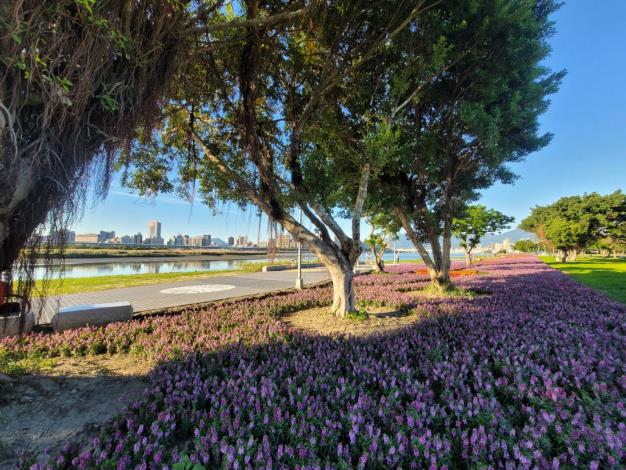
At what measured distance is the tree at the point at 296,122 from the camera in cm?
594

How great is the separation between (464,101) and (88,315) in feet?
37.1

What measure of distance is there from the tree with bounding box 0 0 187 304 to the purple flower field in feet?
8.27

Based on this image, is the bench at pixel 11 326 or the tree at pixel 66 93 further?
the bench at pixel 11 326

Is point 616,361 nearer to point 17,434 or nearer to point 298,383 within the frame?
point 298,383

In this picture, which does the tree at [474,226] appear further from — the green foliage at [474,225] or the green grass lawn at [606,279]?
the green grass lawn at [606,279]

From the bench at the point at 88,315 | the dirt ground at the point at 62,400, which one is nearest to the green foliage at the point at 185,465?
the dirt ground at the point at 62,400

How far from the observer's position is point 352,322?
6.86 metres

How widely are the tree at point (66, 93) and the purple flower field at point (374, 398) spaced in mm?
2521

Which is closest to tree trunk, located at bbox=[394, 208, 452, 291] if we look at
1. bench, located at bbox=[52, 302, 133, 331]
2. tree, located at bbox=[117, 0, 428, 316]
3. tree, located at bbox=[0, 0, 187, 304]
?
tree, located at bbox=[117, 0, 428, 316]

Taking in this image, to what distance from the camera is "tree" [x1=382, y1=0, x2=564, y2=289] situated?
6527 millimetres

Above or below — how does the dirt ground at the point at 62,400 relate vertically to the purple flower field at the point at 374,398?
below

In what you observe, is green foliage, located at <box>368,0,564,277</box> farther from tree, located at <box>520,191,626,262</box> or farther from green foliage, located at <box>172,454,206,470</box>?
tree, located at <box>520,191,626,262</box>

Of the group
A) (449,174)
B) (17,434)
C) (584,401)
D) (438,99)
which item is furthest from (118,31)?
(449,174)

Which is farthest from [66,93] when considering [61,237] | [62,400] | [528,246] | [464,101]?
[528,246]
